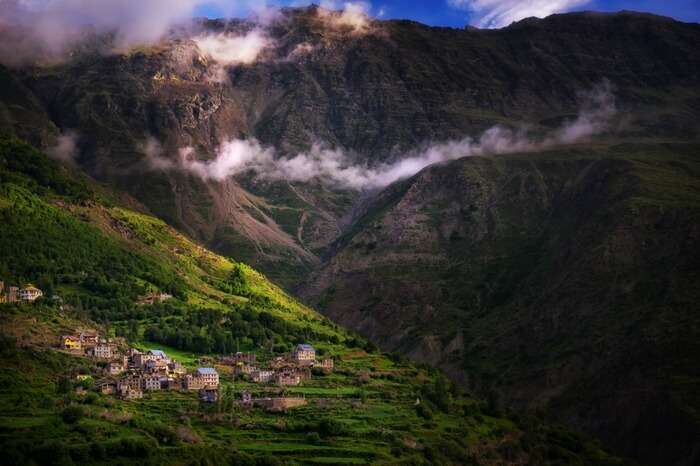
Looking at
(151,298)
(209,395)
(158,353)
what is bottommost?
(209,395)

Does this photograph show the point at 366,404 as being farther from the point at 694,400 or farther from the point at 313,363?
the point at 694,400

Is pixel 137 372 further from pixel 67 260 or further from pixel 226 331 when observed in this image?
pixel 67 260

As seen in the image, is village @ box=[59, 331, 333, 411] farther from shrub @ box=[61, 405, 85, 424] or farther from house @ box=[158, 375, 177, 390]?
shrub @ box=[61, 405, 85, 424]

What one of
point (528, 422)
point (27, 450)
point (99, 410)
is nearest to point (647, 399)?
point (528, 422)

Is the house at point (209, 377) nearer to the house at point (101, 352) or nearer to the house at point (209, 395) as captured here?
the house at point (209, 395)

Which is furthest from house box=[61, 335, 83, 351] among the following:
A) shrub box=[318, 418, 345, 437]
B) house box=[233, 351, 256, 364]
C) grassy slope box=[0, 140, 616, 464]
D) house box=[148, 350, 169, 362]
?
shrub box=[318, 418, 345, 437]

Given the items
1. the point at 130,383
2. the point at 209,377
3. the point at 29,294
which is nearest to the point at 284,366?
the point at 209,377

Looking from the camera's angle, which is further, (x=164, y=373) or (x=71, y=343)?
(x=71, y=343)
